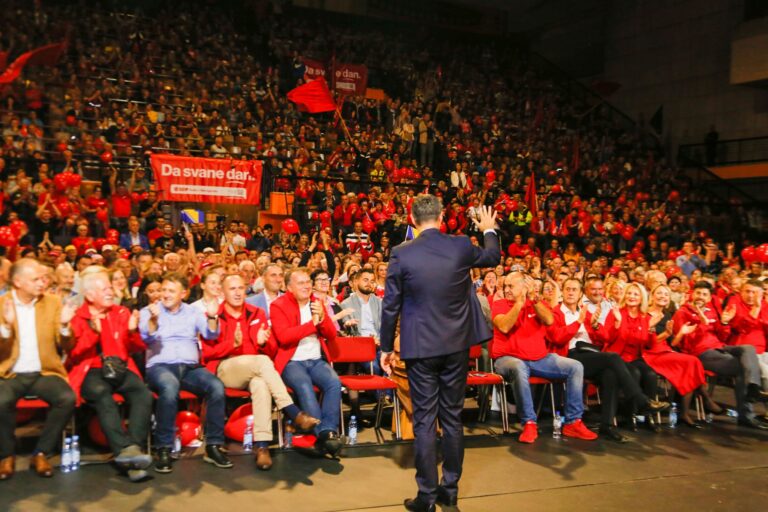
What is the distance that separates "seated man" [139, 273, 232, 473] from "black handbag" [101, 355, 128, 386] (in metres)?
0.29

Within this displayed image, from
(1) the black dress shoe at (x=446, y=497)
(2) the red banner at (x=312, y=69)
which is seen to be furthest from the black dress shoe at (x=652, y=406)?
(2) the red banner at (x=312, y=69)

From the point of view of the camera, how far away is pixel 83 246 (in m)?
9.77

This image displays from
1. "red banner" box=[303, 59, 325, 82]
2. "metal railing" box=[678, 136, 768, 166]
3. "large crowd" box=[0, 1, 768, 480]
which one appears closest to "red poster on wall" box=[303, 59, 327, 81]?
"red banner" box=[303, 59, 325, 82]

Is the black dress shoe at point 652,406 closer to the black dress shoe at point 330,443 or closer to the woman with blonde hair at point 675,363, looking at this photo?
the woman with blonde hair at point 675,363

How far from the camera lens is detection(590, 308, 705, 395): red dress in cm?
702

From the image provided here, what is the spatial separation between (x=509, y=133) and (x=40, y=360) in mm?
17236

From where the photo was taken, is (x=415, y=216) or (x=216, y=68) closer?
(x=415, y=216)

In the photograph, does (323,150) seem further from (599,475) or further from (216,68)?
(599,475)

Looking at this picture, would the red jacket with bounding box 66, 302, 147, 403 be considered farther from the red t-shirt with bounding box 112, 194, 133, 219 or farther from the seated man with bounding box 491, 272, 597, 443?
the red t-shirt with bounding box 112, 194, 133, 219

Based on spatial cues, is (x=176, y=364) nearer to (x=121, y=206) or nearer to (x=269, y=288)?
(x=269, y=288)

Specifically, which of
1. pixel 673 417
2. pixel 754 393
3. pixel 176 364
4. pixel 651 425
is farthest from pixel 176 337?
pixel 754 393

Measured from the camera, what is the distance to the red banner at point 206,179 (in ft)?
37.7

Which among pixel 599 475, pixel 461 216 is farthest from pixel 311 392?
pixel 461 216

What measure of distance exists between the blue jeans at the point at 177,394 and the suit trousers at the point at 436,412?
1699 mm
